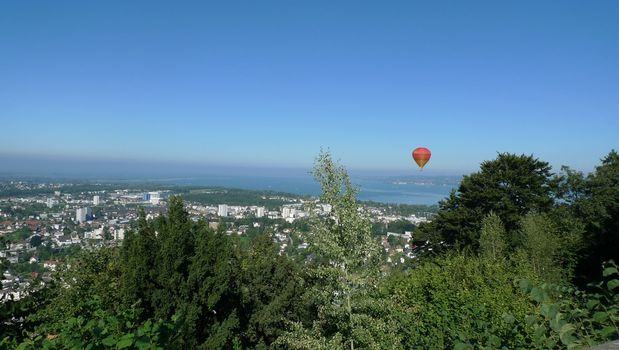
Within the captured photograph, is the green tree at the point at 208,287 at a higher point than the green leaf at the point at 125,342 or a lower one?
lower

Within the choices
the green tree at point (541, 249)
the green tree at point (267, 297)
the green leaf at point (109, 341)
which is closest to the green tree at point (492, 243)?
the green tree at point (541, 249)

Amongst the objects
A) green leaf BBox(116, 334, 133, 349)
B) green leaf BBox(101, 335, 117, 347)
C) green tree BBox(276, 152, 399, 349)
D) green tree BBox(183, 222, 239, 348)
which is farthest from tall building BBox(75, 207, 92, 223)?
green leaf BBox(116, 334, 133, 349)

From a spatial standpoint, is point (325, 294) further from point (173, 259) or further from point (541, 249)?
point (541, 249)

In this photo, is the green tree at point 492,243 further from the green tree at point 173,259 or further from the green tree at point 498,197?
the green tree at point 173,259

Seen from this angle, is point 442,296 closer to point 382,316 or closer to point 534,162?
point 382,316

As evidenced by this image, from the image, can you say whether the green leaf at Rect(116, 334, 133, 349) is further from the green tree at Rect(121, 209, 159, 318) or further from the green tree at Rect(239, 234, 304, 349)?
the green tree at Rect(239, 234, 304, 349)
